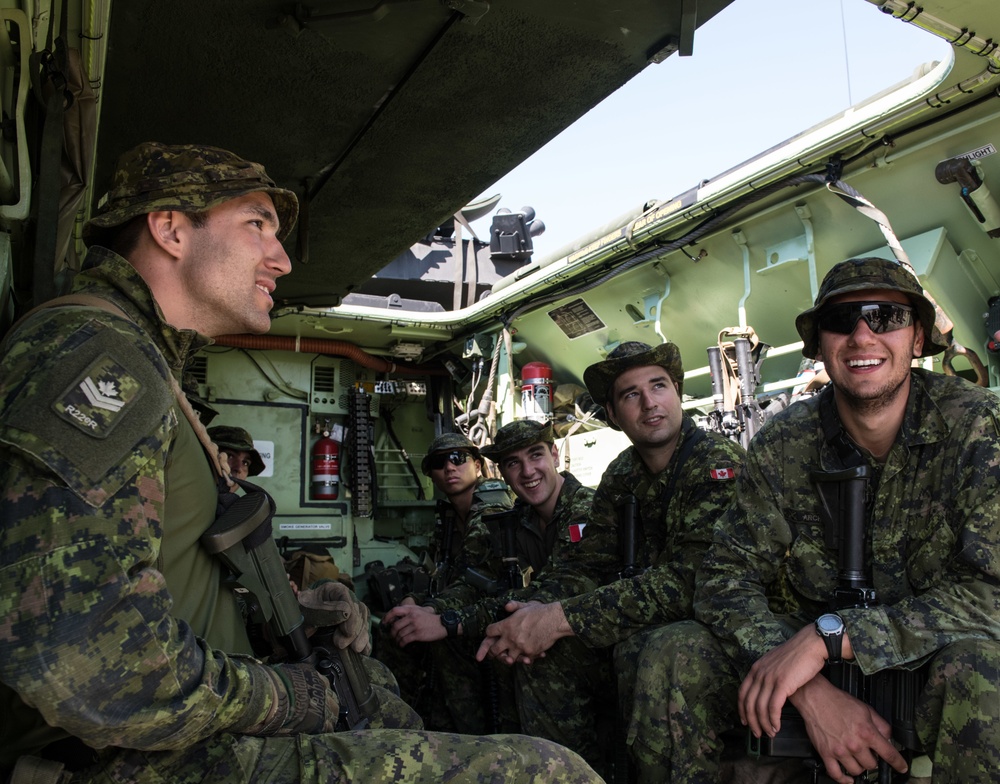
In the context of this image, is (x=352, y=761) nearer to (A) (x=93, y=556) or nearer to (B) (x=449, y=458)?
(A) (x=93, y=556)

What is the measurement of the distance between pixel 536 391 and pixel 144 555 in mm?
4748

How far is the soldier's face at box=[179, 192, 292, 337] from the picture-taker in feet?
5.48

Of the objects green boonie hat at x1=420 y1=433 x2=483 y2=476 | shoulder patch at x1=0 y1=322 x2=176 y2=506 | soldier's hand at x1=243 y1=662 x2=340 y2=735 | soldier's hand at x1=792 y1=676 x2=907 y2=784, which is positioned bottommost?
soldier's hand at x1=792 y1=676 x2=907 y2=784

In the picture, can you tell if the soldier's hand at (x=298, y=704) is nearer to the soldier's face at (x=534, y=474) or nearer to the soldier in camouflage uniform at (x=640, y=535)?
the soldier in camouflage uniform at (x=640, y=535)

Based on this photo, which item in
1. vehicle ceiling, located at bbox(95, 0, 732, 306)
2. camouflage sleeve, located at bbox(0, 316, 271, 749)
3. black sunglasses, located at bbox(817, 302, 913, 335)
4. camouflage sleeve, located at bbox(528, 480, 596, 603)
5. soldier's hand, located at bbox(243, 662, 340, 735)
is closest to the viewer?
camouflage sleeve, located at bbox(0, 316, 271, 749)

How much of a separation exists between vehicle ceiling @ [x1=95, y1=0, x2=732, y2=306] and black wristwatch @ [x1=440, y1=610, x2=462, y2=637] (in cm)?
163

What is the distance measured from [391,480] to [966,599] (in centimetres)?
513

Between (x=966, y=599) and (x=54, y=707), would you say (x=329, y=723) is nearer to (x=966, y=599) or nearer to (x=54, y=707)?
(x=54, y=707)

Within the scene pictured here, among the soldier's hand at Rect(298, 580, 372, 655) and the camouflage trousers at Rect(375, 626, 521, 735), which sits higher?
the soldier's hand at Rect(298, 580, 372, 655)

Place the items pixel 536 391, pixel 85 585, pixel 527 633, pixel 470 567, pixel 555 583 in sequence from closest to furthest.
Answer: pixel 85 585, pixel 527 633, pixel 555 583, pixel 470 567, pixel 536 391

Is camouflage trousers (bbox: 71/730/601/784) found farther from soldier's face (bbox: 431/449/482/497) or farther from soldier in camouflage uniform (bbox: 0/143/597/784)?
soldier's face (bbox: 431/449/482/497)

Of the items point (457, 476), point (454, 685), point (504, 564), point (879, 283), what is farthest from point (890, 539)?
point (457, 476)

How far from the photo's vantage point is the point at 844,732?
1932 millimetres

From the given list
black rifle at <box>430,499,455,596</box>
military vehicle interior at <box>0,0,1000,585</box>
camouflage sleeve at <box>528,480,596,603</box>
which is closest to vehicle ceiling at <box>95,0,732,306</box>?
military vehicle interior at <box>0,0,1000,585</box>
